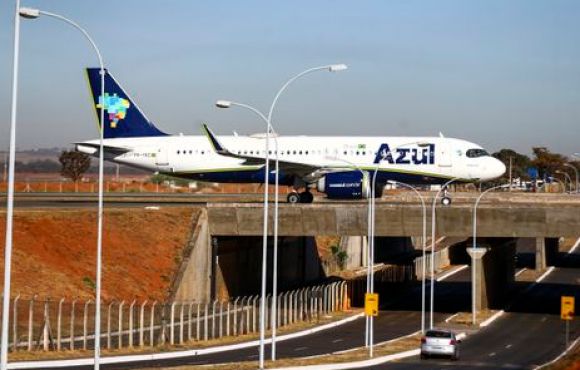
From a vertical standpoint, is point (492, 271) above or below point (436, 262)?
above

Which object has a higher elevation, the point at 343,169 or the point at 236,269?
the point at 343,169

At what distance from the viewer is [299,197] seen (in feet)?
259

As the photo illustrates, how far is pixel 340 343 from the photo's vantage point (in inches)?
2287

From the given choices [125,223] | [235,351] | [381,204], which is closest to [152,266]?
[125,223]

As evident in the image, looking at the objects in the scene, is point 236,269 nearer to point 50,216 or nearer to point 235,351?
point 50,216

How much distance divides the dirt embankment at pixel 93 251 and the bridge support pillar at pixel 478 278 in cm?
1881

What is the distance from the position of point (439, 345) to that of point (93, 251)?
2643 centimetres

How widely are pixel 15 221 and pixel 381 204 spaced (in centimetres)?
2312

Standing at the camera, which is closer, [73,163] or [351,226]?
[351,226]

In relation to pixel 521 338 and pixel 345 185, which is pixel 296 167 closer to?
pixel 345 185

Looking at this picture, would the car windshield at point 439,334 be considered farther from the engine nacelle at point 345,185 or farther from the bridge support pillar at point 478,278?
the engine nacelle at point 345,185

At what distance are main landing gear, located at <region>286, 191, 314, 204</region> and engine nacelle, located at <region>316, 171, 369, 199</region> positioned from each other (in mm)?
4089

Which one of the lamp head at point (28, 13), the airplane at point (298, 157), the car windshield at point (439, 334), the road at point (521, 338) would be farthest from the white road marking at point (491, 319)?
the lamp head at point (28, 13)

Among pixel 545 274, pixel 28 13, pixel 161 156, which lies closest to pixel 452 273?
pixel 545 274
